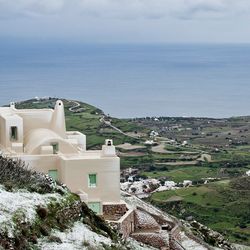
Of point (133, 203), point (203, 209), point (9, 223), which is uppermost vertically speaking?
point (9, 223)

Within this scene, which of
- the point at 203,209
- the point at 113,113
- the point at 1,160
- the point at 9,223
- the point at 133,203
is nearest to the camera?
the point at 9,223

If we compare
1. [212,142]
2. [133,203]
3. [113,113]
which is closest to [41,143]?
[133,203]

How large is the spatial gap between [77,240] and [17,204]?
1486mm

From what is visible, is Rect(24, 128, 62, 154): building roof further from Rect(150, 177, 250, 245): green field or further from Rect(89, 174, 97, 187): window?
Rect(150, 177, 250, 245): green field

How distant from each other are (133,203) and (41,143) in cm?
487

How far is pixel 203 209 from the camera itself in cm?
6106

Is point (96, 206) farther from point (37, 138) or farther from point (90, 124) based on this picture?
point (90, 124)

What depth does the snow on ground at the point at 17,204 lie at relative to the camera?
43.2 ft

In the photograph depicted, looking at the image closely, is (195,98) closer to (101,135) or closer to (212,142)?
(212,142)

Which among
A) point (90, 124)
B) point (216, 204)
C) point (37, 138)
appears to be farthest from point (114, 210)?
point (90, 124)

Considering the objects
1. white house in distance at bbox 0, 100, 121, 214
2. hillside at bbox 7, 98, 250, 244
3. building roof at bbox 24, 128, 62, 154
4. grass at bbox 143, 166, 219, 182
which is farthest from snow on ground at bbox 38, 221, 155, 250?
grass at bbox 143, 166, 219, 182

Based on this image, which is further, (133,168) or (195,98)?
(195,98)

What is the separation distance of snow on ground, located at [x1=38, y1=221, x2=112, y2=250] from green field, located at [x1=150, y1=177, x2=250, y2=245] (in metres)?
37.3

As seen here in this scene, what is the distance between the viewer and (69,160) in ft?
80.4
